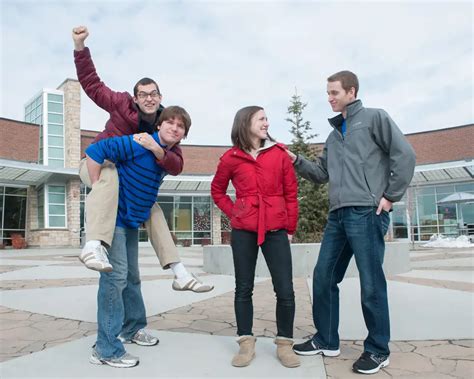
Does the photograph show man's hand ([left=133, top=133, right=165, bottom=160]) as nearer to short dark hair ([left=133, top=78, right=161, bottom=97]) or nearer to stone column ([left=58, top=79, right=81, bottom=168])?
short dark hair ([left=133, top=78, right=161, bottom=97])

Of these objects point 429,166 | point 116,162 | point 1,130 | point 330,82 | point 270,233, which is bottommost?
point 270,233

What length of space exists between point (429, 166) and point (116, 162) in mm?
22955

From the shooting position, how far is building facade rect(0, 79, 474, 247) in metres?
22.1

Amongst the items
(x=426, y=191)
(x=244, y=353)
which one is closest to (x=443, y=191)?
(x=426, y=191)

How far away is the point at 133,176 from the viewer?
2859 mm

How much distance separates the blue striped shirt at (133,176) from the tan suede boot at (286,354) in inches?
49.7

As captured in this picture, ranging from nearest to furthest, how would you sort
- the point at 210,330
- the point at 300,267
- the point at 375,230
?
1. the point at 375,230
2. the point at 210,330
3. the point at 300,267

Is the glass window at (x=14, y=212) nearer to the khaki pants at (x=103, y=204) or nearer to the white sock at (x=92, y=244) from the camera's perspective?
the khaki pants at (x=103, y=204)

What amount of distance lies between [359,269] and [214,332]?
4.69 feet

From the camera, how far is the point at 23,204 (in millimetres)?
22906

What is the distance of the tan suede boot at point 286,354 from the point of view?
267 centimetres

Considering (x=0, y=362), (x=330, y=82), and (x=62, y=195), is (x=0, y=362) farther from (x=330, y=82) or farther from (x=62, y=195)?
(x=62, y=195)

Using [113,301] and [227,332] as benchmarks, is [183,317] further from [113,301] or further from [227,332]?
[113,301]

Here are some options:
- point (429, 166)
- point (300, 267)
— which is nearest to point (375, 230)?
point (300, 267)
